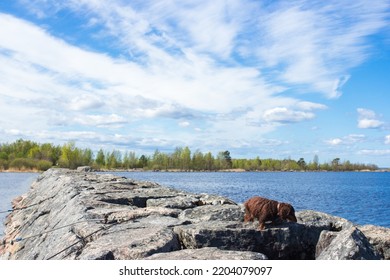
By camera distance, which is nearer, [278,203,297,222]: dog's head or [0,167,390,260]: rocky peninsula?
[0,167,390,260]: rocky peninsula

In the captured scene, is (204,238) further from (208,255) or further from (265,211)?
(265,211)

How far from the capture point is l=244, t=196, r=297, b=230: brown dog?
4801 mm

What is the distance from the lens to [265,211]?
4809 millimetres

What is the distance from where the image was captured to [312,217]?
17.8 feet

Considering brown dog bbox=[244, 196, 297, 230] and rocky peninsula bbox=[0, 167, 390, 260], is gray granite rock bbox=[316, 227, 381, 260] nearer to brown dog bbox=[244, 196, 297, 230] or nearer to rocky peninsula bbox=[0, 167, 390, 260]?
rocky peninsula bbox=[0, 167, 390, 260]

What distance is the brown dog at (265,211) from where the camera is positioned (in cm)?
480

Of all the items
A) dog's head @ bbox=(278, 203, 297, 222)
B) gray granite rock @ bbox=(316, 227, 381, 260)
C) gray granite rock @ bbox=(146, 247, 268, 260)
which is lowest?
gray granite rock @ bbox=(146, 247, 268, 260)

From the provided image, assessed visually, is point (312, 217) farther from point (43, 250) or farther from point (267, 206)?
point (43, 250)

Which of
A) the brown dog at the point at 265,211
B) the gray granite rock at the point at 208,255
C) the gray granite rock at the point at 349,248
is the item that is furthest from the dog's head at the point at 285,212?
the gray granite rock at the point at 208,255

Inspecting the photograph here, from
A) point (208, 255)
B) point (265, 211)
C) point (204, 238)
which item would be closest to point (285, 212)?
point (265, 211)

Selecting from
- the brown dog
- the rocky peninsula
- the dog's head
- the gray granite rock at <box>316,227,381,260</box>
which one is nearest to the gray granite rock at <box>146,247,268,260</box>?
the rocky peninsula

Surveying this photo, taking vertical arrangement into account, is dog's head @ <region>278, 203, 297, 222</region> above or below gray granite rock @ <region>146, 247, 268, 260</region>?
above
